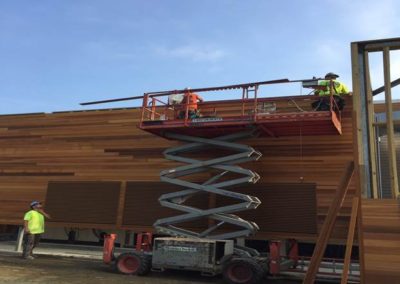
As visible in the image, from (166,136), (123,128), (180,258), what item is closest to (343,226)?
(180,258)

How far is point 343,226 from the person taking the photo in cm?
1296

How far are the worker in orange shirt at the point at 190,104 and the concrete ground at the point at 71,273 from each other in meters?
4.80

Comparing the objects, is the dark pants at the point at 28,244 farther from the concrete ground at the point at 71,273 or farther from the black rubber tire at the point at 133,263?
the black rubber tire at the point at 133,263

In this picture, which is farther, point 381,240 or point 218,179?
point 218,179

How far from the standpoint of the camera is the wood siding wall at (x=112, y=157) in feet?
44.8

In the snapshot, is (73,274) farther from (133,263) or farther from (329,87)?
(329,87)

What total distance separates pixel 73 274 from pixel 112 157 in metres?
6.21

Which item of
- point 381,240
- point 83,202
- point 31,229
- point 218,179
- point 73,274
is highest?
point 218,179

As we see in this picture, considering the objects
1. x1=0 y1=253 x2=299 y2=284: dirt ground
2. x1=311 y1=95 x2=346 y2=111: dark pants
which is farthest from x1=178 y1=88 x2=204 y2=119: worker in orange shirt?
x1=0 y1=253 x2=299 y2=284: dirt ground

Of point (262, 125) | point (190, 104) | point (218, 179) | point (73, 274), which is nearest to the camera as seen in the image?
point (73, 274)

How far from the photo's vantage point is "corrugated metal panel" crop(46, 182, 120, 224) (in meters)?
15.9

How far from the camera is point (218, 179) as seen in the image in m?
14.3

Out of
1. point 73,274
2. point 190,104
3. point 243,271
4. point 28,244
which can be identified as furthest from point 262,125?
point 28,244

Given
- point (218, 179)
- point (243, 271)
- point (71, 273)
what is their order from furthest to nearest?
1. point (218, 179)
2. point (71, 273)
3. point (243, 271)
